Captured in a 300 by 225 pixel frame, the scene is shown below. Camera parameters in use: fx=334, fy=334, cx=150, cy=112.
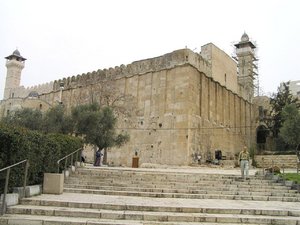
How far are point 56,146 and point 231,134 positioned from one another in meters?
22.4

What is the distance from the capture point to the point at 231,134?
98.2ft

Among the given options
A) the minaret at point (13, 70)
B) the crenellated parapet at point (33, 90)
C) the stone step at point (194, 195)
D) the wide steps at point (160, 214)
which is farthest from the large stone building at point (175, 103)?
the wide steps at point (160, 214)

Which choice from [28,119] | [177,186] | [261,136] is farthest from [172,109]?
[261,136]

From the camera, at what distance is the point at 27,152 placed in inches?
299

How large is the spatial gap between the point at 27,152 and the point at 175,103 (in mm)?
18107

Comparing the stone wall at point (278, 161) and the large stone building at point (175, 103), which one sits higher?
the large stone building at point (175, 103)

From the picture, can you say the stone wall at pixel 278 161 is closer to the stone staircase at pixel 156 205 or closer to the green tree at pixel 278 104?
the green tree at pixel 278 104

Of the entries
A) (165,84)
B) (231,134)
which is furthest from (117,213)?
(231,134)

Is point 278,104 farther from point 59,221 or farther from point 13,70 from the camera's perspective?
point 13,70

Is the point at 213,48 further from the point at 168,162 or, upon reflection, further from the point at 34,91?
the point at 34,91

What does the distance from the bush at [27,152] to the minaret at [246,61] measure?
31997 millimetres

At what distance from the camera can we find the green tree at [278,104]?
32.8 meters

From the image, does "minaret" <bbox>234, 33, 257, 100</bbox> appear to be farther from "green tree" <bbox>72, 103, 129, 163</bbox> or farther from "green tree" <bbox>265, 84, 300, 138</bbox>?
"green tree" <bbox>72, 103, 129, 163</bbox>

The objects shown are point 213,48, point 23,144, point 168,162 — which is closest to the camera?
point 23,144
